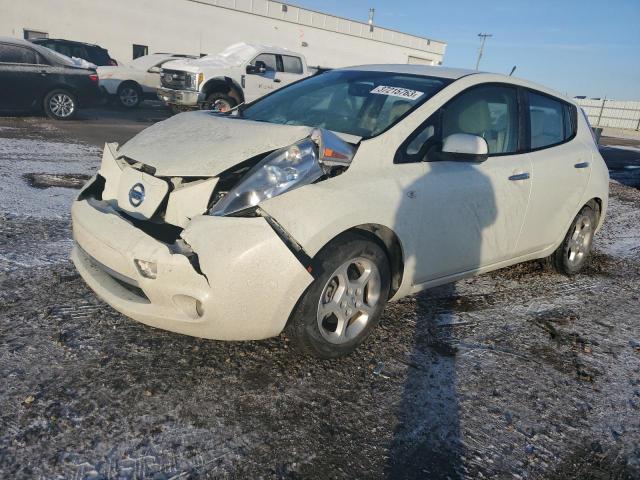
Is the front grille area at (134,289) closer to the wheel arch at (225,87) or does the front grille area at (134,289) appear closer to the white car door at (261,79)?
the wheel arch at (225,87)

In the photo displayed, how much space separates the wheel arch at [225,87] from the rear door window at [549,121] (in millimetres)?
9927

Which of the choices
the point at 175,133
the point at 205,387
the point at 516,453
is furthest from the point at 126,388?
the point at 516,453

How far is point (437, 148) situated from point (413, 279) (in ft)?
2.67

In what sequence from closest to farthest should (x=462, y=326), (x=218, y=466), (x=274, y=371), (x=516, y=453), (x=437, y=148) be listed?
1. (x=218, y=466)
2. (x=516, y=453)
3. (x=274, y=371)
4. (x=437, y=148)
5. (x=462, y=326)

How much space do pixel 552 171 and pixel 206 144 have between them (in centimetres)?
261

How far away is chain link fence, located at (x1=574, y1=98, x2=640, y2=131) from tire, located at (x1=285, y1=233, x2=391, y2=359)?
39719 mm

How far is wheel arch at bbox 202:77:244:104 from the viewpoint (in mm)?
12795

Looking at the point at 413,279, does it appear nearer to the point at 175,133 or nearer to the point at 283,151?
the point at 283,151

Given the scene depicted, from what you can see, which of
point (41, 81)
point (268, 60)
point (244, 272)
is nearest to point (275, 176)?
point (244, 272)

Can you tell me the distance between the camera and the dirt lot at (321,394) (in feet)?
6.87

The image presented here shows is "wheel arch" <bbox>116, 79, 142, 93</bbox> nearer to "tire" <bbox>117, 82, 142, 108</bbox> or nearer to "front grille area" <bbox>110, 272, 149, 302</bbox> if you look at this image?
"tire" <bbox>117, 82, 142, 108</bbox>

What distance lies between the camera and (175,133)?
127 inches

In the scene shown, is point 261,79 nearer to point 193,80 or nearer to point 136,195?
point 193,80

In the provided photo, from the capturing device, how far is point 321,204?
8.30ft
